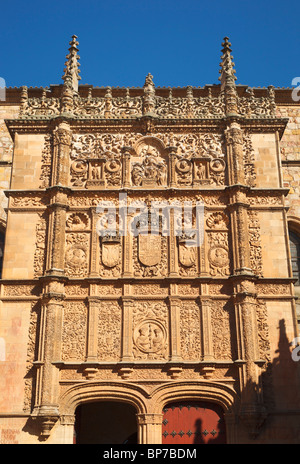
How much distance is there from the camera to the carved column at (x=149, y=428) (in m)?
16.5

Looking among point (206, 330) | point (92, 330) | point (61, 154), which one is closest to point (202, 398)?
point (206, 330)

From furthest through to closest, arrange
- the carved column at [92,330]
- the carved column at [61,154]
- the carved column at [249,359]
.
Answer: the carved column at [61,154], the carved column at [92,330], the carved column at [249,359]

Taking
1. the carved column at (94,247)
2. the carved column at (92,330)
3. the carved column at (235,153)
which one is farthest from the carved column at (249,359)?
the carved column at (94,247)

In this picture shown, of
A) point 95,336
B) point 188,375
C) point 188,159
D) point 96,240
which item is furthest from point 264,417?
point 188,159

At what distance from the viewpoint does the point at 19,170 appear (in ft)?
63.5

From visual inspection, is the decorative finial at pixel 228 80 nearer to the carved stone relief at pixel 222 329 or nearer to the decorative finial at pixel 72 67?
the decorative finial at pixel 72 67

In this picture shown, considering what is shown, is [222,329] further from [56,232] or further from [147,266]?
[56,232]

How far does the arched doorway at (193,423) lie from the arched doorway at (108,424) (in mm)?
3477

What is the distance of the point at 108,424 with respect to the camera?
20.3m

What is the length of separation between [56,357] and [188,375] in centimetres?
373

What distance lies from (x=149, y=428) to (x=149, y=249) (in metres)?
5.14

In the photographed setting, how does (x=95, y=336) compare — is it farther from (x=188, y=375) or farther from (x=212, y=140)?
(x=212, y=140)

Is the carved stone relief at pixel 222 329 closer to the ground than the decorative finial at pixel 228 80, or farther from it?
closer to the ground
